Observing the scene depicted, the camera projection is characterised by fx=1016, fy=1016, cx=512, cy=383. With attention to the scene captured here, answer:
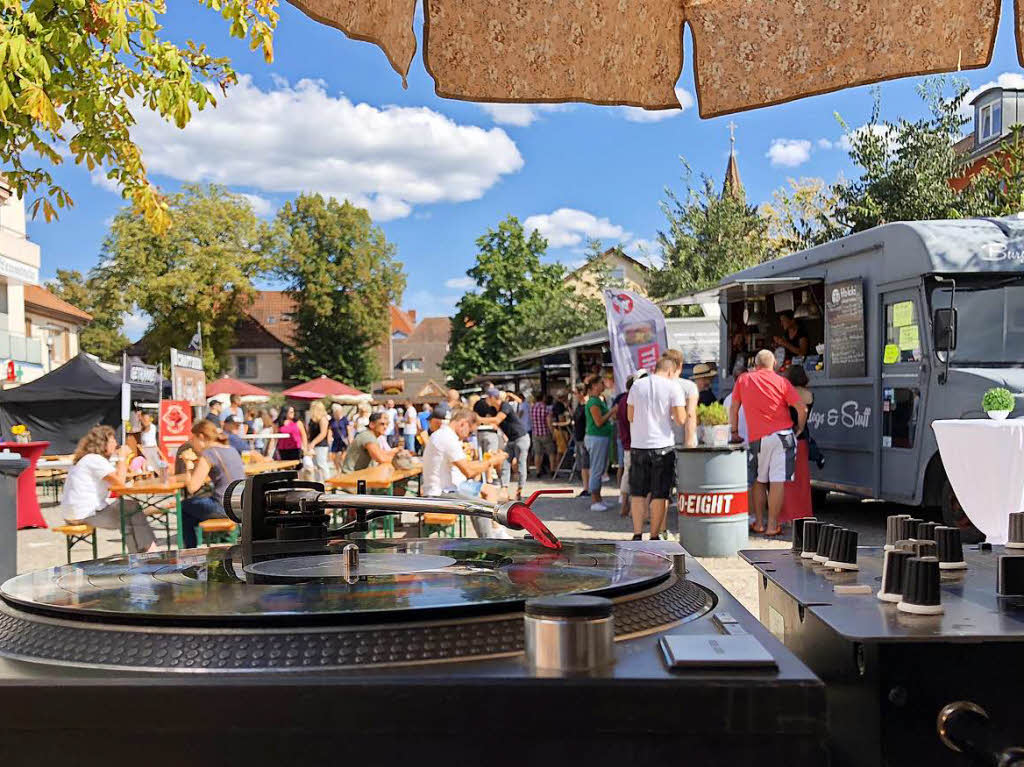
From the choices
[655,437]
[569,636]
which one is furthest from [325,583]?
[655,437]

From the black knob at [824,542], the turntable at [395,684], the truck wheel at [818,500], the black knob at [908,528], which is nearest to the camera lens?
the turntable at [395,684]

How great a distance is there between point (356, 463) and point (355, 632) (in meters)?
10.4

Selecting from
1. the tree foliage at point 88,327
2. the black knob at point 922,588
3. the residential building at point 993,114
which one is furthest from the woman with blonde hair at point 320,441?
the tree foliage at point 88,327

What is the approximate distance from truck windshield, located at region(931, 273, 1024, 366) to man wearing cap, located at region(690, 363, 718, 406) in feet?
14.5

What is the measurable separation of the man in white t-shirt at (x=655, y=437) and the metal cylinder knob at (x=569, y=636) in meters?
8.68

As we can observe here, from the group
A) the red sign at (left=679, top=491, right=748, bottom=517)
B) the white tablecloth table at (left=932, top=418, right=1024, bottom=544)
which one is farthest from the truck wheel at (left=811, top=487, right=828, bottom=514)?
the white tablecloth table at (left=932, top=418, right=1024, bottom=544)

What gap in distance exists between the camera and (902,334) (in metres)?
10.4

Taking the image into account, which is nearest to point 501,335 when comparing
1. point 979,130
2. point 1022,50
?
point 979,130

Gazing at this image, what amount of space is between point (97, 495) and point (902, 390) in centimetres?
801

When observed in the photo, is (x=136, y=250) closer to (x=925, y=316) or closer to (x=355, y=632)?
(x=925, y=316)

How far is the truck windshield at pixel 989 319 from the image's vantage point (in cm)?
967

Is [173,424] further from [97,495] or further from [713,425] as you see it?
[713,425]

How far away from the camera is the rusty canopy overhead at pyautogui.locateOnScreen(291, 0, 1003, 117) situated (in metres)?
3.01

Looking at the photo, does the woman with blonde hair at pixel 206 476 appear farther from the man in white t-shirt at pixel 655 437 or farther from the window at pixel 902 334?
the window at pixel 902 334
